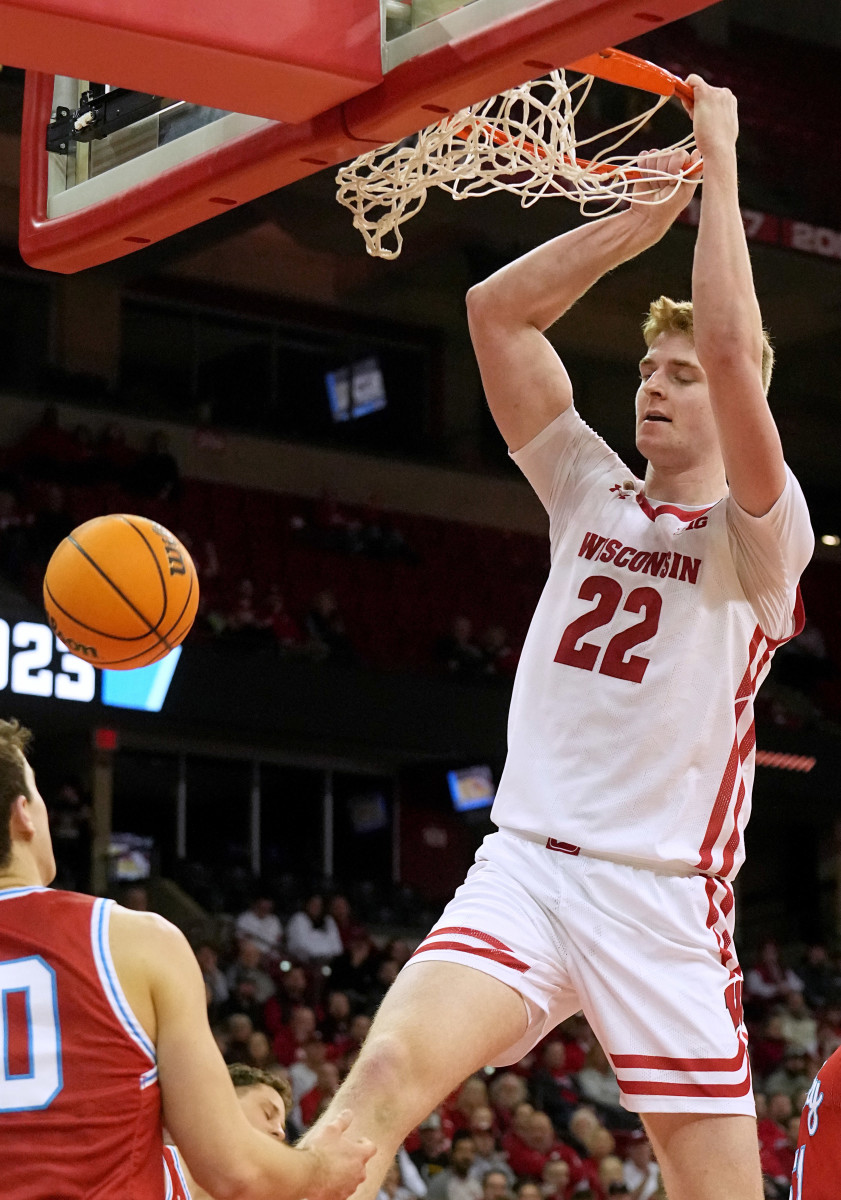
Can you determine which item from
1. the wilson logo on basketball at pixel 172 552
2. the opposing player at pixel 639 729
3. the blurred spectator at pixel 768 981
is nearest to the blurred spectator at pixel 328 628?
the blurred spectator at pixel 768 981

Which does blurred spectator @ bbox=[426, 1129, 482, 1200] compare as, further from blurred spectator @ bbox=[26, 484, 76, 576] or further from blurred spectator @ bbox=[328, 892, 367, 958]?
blurred spectator @ bbox=[26, 484, 76, 576]

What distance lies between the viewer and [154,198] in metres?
3.74

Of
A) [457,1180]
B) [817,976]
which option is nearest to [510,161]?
[457,1180]

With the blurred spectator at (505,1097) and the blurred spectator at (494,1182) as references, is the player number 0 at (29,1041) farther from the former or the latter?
the blurred spectator at (505,1097)

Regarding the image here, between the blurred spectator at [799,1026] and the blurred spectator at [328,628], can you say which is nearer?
the blurred spectator at [799,1026]

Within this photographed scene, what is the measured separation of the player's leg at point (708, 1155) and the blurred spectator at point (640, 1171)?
864 cm

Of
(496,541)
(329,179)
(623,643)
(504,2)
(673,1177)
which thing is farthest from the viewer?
(496,541)

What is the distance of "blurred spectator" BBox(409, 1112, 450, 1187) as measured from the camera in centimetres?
1150

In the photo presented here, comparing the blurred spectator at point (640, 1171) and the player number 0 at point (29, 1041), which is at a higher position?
the player number 0 at point (29, 1041)

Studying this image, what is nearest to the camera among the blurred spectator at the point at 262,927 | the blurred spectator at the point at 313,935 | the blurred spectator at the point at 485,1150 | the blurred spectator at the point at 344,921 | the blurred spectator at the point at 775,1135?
the blurred spectator at the point at 485,1150

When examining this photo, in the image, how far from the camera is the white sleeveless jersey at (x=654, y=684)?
3852mm

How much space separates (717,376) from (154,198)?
129 centimetres

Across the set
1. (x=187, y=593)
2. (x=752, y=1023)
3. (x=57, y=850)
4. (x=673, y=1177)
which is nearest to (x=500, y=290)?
(x=187, y=593)

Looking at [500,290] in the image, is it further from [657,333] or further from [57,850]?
[57,850]
